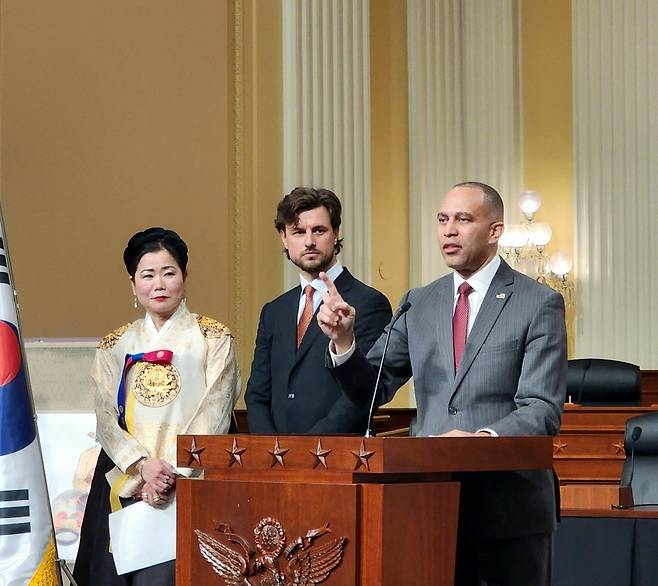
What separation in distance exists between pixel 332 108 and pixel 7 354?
5405mm

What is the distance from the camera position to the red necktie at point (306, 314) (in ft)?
13.0

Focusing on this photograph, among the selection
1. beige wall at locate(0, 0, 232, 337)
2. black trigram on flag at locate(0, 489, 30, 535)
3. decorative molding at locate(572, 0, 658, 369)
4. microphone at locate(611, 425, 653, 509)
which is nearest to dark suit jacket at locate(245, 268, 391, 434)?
black trigram on flag at locate(0, 489, 30, 535)

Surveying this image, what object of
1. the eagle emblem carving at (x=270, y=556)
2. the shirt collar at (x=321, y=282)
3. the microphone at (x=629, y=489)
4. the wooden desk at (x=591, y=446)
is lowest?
the wooden desk at (x=591, y=446)

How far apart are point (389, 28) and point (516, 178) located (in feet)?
5.24

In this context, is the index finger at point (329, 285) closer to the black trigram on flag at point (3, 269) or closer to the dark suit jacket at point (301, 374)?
the black trigram on flag at point (3, 269)

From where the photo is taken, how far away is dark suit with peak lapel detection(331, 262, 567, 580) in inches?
114

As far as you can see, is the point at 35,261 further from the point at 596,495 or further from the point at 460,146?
the point at 460,146

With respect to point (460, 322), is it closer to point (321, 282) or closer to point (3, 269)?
point (321, 282)

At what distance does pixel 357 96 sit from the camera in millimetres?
8188

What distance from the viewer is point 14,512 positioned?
285 centimetres

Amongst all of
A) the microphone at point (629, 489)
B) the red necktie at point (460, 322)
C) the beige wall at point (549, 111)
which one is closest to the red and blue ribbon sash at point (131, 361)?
the red necktie at point (460, 322)

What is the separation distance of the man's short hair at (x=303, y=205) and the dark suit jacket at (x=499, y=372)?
0.79 m

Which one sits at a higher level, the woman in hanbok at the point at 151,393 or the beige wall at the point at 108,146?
the beige wall at the point at 108,146

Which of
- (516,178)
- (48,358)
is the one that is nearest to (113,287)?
(48,358)
